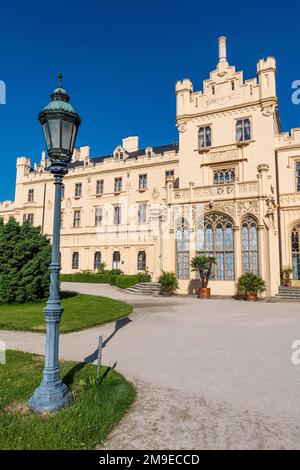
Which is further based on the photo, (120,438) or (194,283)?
(194,283)

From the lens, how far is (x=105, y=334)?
8055 mm

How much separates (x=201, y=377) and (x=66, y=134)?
4701mm

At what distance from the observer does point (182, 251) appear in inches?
736

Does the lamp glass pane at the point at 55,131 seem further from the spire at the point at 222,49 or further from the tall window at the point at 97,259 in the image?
the tall window at the point at 97,259

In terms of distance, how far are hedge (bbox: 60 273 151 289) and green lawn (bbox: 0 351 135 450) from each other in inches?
700

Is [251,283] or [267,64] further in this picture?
[267,64]

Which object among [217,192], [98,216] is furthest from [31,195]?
[217,192]

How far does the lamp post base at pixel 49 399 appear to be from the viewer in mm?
3656

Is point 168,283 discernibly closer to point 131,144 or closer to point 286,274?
point 286,274

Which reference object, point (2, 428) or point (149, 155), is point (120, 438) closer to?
point (2, 428)

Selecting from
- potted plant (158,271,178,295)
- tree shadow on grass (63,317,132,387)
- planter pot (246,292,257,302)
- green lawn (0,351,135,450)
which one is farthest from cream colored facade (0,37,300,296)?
green lawn (0,351,135,450)

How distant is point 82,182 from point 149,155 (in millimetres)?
9445

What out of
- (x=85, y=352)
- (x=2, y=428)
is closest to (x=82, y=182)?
(x=85, y=352)

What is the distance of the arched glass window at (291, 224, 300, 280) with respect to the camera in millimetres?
20594
